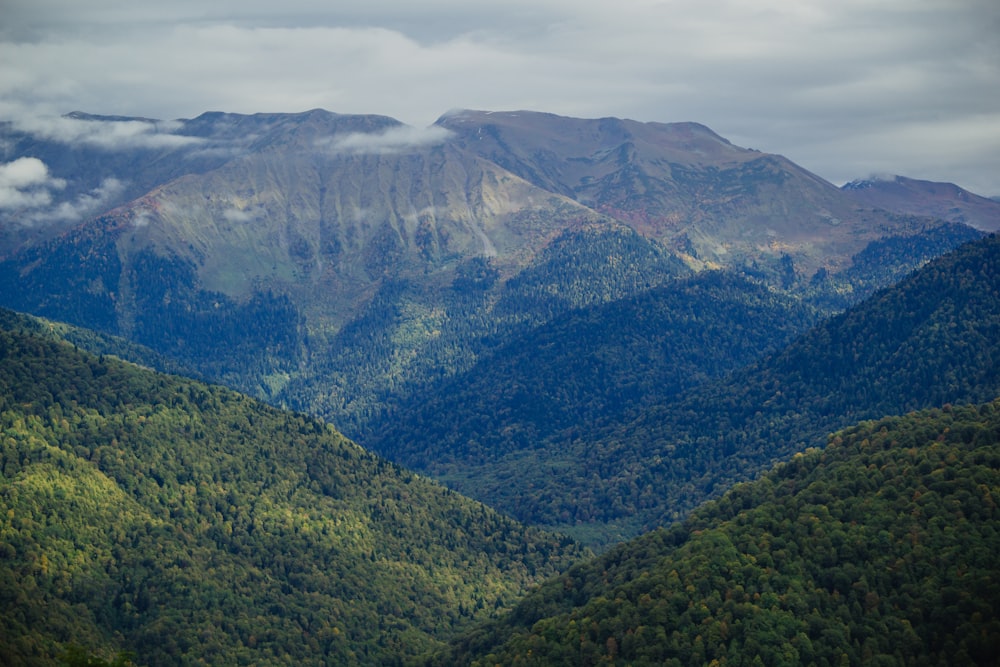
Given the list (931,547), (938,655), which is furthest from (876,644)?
(931,547)

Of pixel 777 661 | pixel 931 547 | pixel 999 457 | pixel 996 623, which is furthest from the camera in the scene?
pixel 999 457

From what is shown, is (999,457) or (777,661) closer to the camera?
(777,661)

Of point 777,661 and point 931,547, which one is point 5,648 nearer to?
point 777,661

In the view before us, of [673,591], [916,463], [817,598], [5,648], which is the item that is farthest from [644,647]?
[5,648]

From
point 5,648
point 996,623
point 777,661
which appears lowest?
point 5,648

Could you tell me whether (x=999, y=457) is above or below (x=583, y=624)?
above

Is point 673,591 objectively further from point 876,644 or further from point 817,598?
point 876,644

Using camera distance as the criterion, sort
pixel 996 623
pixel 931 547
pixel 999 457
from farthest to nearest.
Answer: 1. pixel 999 457
2. pixel 931 547
3. pixel 996 623
